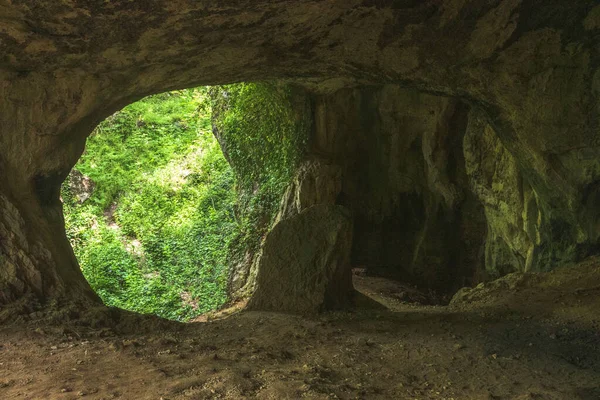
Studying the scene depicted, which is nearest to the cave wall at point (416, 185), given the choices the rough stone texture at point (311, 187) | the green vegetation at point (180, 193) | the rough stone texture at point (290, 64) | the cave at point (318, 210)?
the rough stone texture at point (311, 187)

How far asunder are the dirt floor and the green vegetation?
22.9 ft

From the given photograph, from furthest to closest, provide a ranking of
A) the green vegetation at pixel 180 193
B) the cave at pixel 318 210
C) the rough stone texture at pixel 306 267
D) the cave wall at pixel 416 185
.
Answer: the green vegetation at pixel 180 193
the cave wall at pixel 416 185
the rough stone texture at pixel 306 267
the cave at pixel 318 210

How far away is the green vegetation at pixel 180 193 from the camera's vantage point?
12.5 metres

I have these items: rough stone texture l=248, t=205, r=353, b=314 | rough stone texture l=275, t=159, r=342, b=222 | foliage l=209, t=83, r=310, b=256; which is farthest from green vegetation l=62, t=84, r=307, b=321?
rough stone texture l=248, t=205, r=353, b=314

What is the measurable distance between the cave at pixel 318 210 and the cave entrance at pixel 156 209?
22.5 ft

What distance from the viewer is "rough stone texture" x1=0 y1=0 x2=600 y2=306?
16.2 feet

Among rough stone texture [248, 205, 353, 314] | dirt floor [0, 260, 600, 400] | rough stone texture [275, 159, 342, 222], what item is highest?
rough stone texture [275, 159, 342, 222]

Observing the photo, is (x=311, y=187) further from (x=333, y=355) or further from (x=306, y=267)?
(x=333, y=355)

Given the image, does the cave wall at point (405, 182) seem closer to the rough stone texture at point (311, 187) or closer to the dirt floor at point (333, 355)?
the rough stone texture at point (311, 187)

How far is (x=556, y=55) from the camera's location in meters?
6.11

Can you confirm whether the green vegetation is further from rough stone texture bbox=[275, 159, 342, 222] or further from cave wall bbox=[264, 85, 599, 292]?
cave wall bbox=[264, 85, 599, 292]

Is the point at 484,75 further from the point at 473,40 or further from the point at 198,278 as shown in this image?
the point at 198,278

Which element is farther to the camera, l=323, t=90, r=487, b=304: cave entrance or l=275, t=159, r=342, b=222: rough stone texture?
l=275, t=159, r=342, b=222: rough stone texture

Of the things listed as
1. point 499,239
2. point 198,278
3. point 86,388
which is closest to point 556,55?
point 499,239
